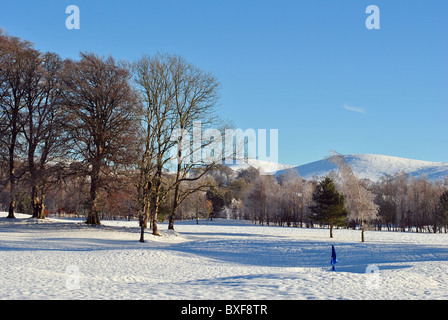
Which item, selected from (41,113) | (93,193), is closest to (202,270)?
(93,193)

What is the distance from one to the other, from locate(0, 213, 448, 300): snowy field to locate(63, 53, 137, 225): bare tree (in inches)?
Result: 251

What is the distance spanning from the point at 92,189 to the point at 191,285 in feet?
71.8

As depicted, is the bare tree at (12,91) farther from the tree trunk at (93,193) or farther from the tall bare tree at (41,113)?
the tree trunk at (93,193)

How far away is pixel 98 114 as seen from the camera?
31.0 meters

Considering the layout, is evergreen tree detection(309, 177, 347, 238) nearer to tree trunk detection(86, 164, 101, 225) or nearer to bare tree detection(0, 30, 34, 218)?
tree trunk detection(86, 164, 101, 225)

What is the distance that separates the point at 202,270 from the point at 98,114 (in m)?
19.7

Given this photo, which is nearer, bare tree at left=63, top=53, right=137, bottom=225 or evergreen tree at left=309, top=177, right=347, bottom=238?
bare tree at left=63, top=53, right=137, bottom=225

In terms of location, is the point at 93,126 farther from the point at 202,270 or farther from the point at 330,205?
the point at 330,205

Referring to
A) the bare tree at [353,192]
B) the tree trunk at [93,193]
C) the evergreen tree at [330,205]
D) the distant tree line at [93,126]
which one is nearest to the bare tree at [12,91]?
the distant tree line at [93,126]

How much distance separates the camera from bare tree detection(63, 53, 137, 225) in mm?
30156

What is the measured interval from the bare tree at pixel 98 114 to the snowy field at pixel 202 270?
638 centimetres

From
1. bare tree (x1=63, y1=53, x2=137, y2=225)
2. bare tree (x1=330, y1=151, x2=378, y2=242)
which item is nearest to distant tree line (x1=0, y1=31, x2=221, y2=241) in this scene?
bare tree (x1=63, y1=53, x2=137, y2=225)

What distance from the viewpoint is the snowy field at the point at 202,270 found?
10453mm
